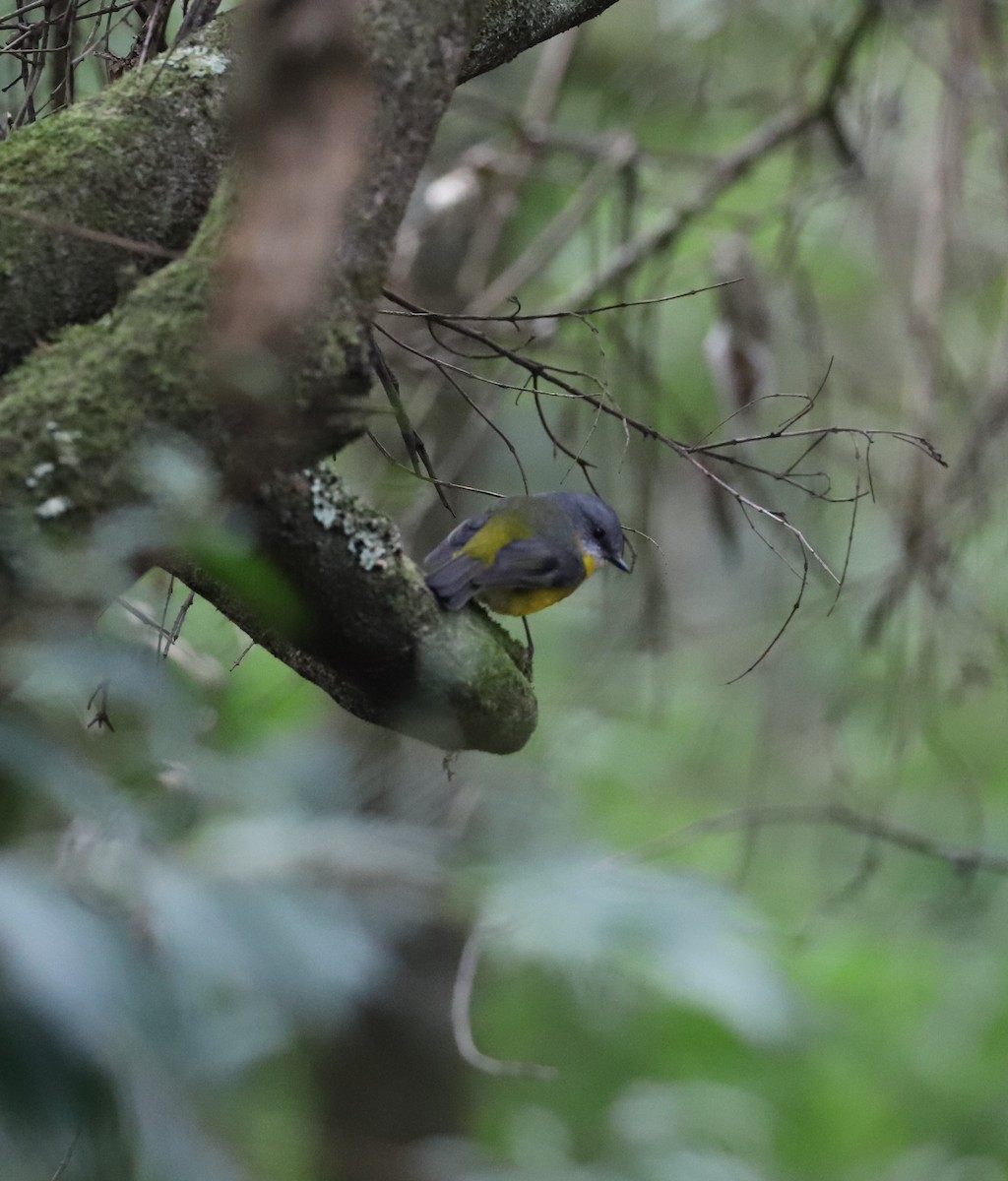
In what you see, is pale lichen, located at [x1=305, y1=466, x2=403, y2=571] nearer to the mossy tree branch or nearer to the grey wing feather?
the mossy tree branch

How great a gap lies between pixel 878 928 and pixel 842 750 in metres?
1.36

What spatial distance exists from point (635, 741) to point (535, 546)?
15.2 ft

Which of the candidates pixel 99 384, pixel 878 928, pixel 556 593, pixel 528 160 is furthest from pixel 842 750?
pixel 99 384

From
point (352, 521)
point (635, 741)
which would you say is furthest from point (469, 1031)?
point (635, 741)

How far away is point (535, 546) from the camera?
3025mm

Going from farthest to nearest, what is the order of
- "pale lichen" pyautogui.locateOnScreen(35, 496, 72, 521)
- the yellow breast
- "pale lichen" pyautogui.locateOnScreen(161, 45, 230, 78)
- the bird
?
1. the yellow breast
2. the bird
3. "pale lichen" pyautogui.locateOnScreen(161, 45, 230, 78)
4. "pale lichen" pyautogui.locateOnScreen(35, 496, 72, 521)

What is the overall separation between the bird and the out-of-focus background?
0.51 feet

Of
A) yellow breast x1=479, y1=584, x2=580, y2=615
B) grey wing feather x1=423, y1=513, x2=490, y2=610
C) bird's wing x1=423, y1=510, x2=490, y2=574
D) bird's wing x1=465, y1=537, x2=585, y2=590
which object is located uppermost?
grey wing feather x1=423, y1=513, x2=490, y2=610

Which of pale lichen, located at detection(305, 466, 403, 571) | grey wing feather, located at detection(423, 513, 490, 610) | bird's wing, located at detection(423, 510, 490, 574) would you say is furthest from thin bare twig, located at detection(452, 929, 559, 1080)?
pale lichen, located at detection(305, 466, 403, 571)

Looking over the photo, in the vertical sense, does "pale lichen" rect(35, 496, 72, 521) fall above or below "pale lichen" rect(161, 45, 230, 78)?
below

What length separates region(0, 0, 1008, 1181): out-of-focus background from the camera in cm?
105

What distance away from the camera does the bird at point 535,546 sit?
2781 mm

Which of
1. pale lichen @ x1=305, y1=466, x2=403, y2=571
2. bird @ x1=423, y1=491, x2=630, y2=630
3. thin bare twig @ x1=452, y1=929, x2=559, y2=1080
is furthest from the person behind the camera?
thin bare twig @ x1=452, y1=929, x2=559, y2=1080

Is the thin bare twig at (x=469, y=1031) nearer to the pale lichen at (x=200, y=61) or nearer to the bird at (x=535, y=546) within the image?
the bird at (x=535, y=546)
